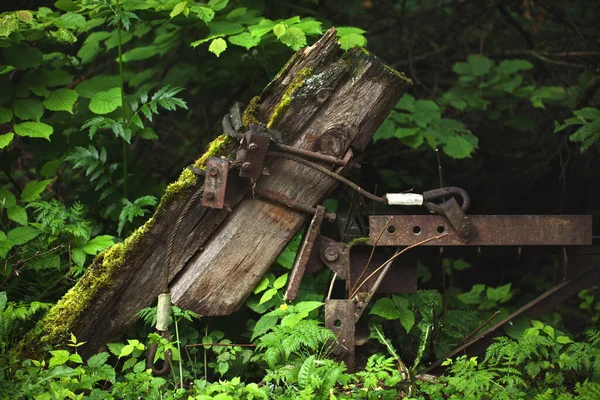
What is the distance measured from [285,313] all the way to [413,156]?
11.3 ft

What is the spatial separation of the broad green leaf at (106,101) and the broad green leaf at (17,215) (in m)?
0.77

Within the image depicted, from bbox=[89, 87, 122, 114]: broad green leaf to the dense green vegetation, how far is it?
0.03 m

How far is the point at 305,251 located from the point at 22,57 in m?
2.29

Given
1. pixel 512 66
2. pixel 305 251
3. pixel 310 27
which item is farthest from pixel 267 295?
pixel 512 66

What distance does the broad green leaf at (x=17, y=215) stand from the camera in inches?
155

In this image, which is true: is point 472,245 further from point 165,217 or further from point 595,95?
point 595,95

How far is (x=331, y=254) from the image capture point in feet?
11.4

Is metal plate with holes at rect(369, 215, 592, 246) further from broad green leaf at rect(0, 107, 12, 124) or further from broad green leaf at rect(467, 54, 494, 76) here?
broad green leaf at rect(467, 54, 494, 76)

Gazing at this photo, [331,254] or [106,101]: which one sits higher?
[106,101]

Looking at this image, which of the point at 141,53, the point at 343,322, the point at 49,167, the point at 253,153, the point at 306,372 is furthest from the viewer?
the point at 141,53

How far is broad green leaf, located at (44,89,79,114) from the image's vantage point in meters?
4.05

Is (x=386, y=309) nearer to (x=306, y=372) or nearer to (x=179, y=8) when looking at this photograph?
(x=306, y=372)

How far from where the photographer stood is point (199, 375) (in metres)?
3.57

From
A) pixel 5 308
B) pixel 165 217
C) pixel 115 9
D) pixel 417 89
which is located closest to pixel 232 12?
pixel 115 9
